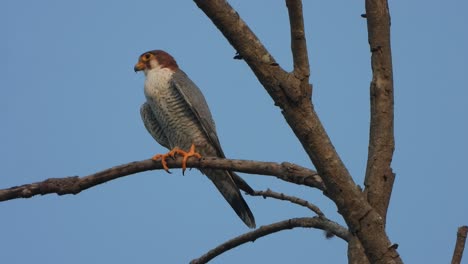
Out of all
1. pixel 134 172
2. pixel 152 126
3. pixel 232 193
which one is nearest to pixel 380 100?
pixel 134 172

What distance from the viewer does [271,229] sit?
12.6ft

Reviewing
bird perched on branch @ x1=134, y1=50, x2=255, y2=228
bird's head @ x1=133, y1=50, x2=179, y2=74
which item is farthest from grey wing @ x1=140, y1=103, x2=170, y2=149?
bird's head @ x1=133, y1=50, x2=179, y2=74

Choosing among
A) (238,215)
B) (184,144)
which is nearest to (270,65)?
(238,215)

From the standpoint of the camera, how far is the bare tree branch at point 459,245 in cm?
280

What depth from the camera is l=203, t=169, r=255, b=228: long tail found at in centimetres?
604

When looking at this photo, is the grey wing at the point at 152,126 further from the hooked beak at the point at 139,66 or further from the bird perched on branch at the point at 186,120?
the hooked beak at the point at 139,66

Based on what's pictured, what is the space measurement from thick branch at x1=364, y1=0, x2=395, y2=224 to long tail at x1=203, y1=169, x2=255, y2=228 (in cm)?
286

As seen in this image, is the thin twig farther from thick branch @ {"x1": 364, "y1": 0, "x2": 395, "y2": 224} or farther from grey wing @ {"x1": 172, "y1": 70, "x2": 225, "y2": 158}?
grey wing @ {"x1": 172, "y1": 70, "x2": 225, "y2": 158}

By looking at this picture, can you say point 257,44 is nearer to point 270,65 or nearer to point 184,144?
point 270,65

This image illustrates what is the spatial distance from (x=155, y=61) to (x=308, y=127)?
4.96 meters

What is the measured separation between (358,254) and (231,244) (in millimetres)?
1064

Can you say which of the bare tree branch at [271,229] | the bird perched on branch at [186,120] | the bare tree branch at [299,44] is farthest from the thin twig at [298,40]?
the bird perched on branch at [186,120]

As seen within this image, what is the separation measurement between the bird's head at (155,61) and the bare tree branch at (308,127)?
4.68 meters

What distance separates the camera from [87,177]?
332 cm
